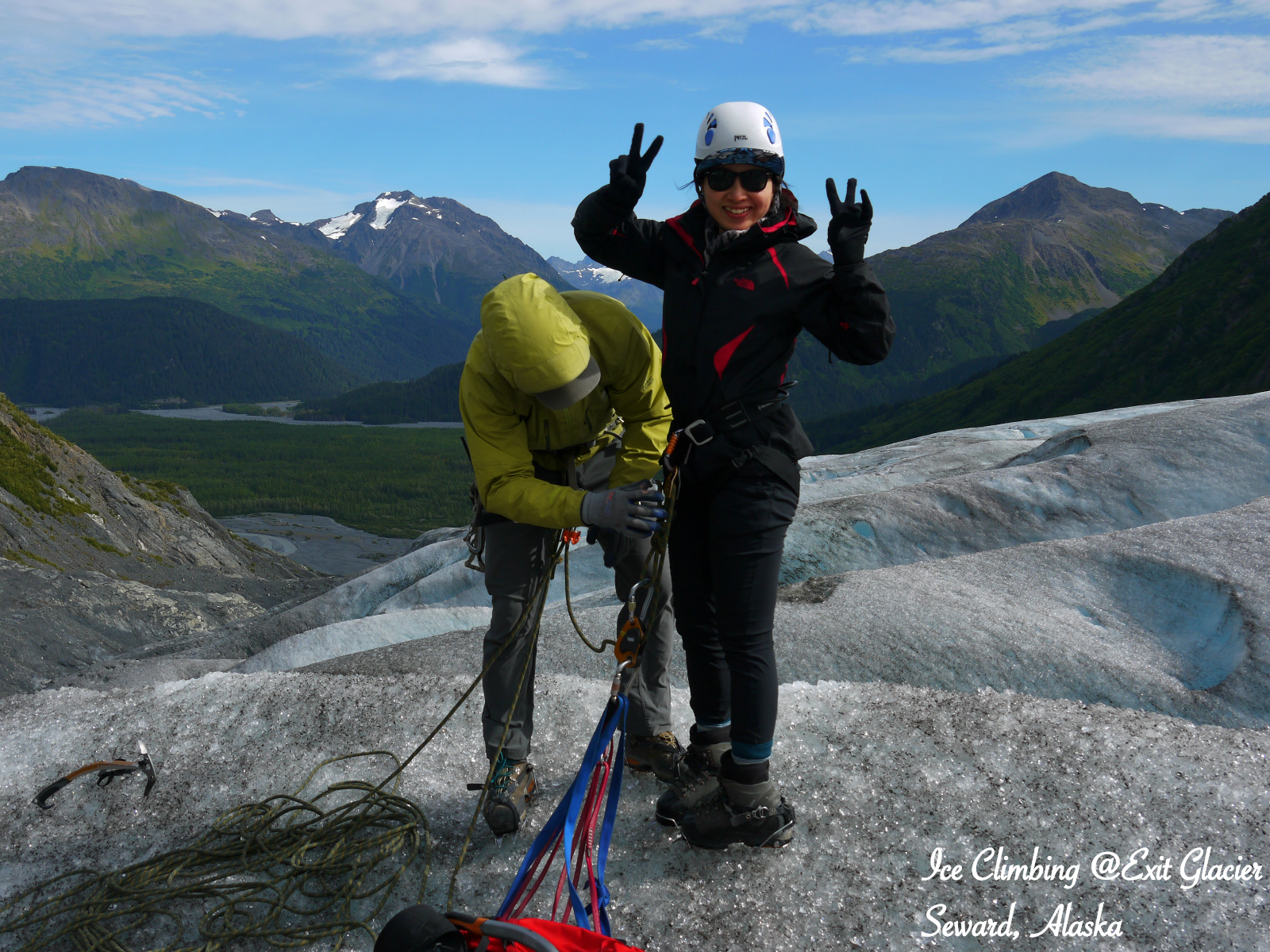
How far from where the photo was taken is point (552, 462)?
5176 mm

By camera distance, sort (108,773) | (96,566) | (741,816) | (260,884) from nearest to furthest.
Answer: (741,816) → (260,884) → (108,773) → (96,566)

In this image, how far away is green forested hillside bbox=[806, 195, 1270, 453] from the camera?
361 ft

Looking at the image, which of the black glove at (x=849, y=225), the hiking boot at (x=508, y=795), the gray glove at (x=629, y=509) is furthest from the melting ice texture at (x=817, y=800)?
the black glove at (x=849, y=225)

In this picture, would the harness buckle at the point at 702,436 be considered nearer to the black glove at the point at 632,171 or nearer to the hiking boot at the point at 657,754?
the black glove at the point at 632,171

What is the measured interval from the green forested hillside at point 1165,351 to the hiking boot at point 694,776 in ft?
390

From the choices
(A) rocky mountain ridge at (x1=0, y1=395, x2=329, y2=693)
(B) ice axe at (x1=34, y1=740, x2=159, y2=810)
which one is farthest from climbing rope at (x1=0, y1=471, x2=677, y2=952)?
(A) rocky mountain ridge at (x1=0, y1=395, x2=329, y2=693)

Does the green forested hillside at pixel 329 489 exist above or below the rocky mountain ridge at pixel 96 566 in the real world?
below

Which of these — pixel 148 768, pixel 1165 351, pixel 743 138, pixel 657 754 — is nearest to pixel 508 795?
pixel 657 754

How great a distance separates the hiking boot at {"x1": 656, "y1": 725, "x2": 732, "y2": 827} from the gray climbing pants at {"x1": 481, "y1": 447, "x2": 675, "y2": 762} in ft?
2.19

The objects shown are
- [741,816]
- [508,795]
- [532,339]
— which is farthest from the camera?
[508,795]

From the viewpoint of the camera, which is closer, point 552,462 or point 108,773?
point 552,462

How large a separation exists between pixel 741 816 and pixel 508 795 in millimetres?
1602

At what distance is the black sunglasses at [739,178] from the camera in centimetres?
461

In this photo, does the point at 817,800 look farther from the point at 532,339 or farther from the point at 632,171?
the point at 632,171
